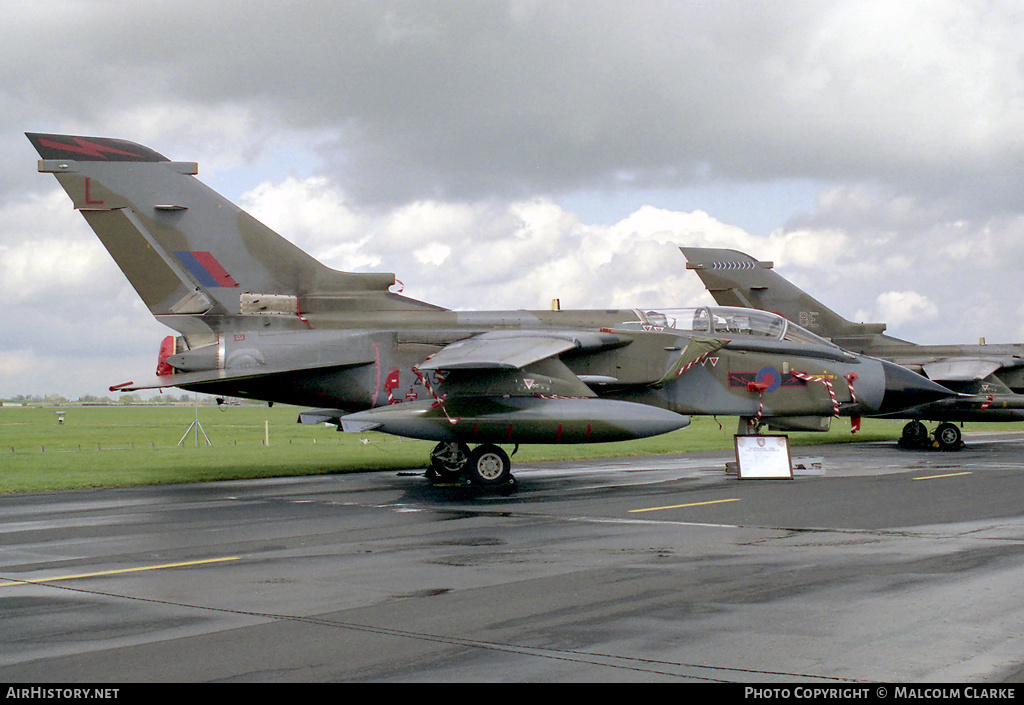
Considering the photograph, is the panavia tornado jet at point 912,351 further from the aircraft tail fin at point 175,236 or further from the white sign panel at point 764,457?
the aircraft tail fin at point 175,236

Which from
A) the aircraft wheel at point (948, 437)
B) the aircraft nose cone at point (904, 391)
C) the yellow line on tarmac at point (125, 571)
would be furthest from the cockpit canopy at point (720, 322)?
the yellow line on tarmac at point (125, 571)

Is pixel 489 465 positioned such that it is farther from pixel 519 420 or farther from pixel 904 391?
pixel 904 391

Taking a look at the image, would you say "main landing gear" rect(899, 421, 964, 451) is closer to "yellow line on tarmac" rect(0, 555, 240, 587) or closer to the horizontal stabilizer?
the horizontal stabilizer

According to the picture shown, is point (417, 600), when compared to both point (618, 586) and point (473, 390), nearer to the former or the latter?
point (618, 586)

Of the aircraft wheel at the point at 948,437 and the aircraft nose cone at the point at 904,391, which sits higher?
the aircraft nose cone at the point at 904,391

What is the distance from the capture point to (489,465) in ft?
54.9

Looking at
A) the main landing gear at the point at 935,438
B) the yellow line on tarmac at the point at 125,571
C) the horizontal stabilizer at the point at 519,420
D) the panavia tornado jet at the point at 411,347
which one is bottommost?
the yellow line on tarmac at the point at 125,571

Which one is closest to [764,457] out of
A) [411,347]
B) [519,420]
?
[519,420]

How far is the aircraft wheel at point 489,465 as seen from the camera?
16.6 metres

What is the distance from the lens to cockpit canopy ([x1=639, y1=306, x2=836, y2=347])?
60.3ft

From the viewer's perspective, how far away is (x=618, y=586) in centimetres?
738

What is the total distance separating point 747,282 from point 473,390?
1704 centimetres

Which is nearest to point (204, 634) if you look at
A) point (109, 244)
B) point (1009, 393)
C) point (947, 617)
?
point (947, 617)

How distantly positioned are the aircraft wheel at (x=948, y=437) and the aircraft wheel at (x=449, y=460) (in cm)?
1611
